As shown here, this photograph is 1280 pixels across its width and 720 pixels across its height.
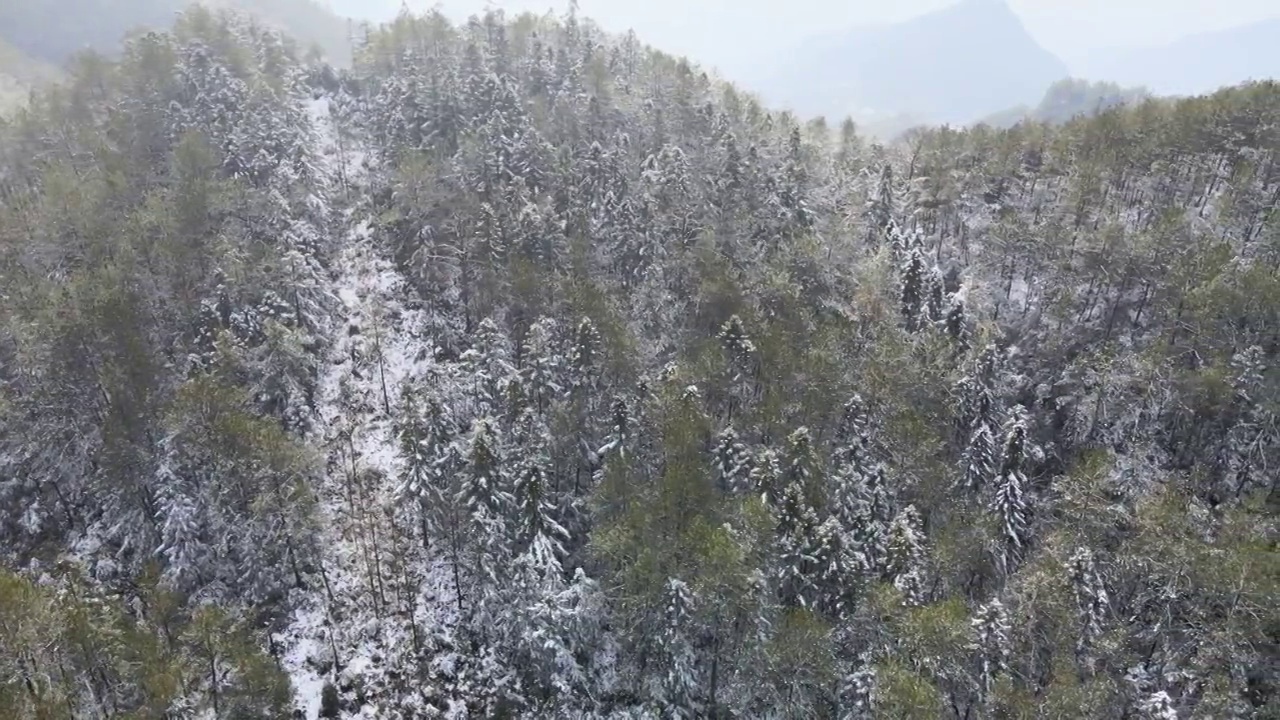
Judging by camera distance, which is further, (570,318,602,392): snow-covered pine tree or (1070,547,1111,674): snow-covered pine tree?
(570,318,602,392): snow-covered pine tree

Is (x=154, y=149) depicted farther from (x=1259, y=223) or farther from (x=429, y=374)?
(x=1259, y=223)

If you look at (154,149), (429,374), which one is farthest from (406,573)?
(154,149)

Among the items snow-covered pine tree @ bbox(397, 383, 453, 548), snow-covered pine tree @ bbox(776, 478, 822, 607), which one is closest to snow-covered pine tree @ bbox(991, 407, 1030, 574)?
snow-covered pine tree @ bbox(776, 478, 822, 607)

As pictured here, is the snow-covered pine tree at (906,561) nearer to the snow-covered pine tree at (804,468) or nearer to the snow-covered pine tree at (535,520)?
the snow-covered pine tree at (804,468)

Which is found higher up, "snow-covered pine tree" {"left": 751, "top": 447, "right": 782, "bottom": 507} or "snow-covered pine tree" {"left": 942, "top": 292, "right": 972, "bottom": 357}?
"snow-covered pine tree" {"left": 942, "top": 292, "right": 972, "bottom": 357}

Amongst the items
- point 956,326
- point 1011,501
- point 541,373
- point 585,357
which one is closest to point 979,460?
point 1011,501

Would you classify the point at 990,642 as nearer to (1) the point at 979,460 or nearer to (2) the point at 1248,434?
(1) the point at 979,460

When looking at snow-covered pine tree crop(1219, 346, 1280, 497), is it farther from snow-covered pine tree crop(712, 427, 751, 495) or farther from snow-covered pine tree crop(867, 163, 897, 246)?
snow-covered pine tree crop(867, 163, 897, 246)

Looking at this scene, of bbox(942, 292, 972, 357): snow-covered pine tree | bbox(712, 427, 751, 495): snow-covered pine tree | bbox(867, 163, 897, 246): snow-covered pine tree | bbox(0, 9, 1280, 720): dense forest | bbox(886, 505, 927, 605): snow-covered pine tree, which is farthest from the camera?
bbox(867, 163, 897, 246): snow-covered pine tree
